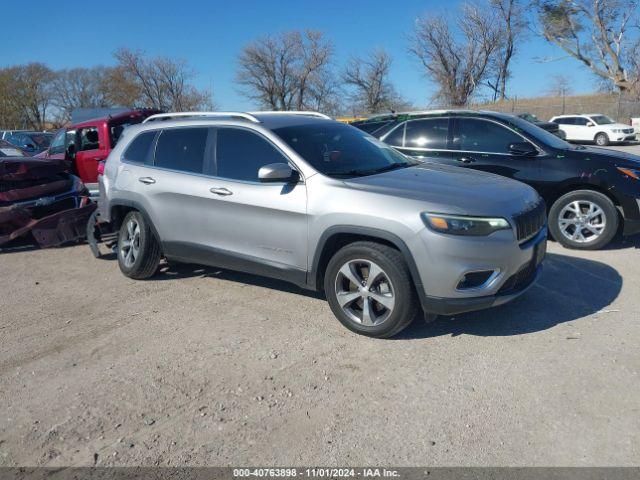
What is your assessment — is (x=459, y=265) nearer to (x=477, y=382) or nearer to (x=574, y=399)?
(x=477, y=382)

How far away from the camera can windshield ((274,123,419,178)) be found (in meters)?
4.50

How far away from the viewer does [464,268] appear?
3637 millimetres

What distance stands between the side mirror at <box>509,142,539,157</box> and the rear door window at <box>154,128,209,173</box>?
12.9 feet

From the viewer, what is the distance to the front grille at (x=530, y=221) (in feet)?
12.9

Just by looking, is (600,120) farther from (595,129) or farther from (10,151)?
(10,151)

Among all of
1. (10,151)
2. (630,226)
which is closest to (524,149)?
(630,226)

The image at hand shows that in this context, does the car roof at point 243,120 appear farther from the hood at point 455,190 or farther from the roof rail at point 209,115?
the hood at point 455,190

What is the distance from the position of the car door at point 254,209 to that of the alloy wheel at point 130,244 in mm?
1186

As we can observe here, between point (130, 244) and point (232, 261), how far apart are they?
→ 162 cm

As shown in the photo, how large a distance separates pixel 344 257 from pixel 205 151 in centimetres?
191

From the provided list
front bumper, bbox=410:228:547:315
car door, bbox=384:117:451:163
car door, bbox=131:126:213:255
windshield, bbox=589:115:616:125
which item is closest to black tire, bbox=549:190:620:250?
car door, bbox=384:117:451:163

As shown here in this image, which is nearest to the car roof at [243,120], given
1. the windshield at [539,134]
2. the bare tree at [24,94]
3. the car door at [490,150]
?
the car door at [490,150]

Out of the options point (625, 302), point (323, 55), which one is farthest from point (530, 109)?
point (625, 302)

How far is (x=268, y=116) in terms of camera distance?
202 inches
